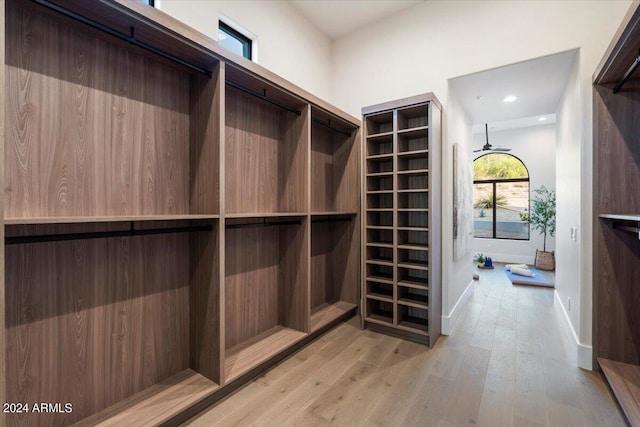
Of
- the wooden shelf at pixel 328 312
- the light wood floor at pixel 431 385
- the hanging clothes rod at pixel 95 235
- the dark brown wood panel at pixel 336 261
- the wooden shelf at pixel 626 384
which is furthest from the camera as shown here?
the dark brown wood panel at pixel 336 261

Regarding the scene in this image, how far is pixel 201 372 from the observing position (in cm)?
203

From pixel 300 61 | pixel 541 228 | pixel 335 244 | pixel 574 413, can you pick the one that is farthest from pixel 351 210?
pixel 541 228

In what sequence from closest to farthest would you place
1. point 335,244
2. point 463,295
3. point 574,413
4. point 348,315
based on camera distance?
point 574,413 → point 348,315 → point 335,244 → point 463,295

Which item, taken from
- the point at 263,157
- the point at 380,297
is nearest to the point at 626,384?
the point at 380,297

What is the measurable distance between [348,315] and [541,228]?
5.82m

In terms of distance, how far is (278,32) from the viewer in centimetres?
314

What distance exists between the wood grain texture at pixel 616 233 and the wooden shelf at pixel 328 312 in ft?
7.15

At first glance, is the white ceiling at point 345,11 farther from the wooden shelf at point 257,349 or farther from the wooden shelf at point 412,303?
the wooden shelf at point 257,349

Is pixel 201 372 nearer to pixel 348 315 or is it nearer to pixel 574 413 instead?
pixel 348 315

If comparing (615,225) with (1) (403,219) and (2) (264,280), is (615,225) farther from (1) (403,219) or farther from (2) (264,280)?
(2) (264,280)

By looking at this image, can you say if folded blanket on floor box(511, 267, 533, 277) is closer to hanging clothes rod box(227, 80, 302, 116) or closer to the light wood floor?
the light wood floor

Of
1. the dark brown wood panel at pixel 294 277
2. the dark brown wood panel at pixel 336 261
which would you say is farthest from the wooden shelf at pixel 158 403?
the dark brown wood panel at pixel 336 261

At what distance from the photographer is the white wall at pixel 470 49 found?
2.37 m

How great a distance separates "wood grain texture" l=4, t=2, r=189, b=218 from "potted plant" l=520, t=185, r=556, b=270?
23.2ft
